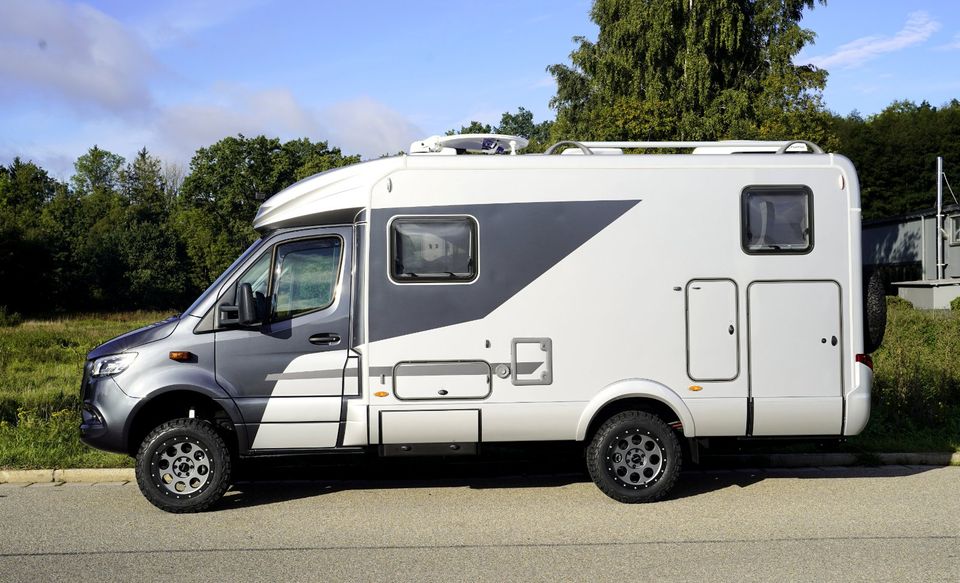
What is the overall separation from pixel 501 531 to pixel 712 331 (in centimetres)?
251

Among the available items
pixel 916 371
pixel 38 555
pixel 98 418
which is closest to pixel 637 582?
pixel 38 555

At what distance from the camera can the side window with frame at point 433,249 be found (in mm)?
7426

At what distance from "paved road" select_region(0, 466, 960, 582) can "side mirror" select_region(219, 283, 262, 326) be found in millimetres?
1591

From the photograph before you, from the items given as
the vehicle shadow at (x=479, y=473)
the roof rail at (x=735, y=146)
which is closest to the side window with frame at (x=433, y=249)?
the roof rail at (x=735, y=146)

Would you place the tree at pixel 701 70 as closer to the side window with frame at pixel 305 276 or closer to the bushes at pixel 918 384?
the bushes at pixel 918 384

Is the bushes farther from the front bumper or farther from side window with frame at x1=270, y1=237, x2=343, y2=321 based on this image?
the front bumper

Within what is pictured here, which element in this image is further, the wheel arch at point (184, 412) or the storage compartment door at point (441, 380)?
the storage compartment door at point (441, 380)

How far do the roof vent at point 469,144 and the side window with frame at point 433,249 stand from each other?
0.80 meters

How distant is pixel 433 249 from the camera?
24.5 feet

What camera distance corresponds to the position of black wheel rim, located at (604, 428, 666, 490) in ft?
24.7

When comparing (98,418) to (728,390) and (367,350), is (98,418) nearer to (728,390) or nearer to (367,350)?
(367,350)

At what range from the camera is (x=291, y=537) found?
6555 millimetres

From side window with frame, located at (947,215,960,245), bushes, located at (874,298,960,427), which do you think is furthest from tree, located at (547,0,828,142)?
bushes, located at (874,298,960,427)

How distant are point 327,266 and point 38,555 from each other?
3072mm
